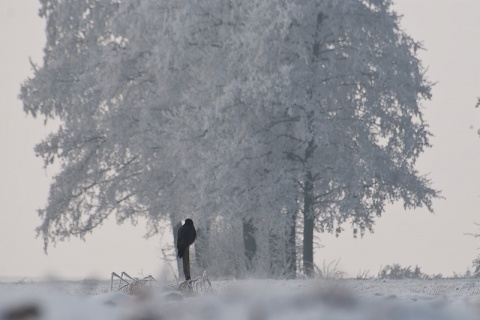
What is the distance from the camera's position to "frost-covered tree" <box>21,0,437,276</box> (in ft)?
79.2

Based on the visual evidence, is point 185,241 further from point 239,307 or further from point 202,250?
point 202,250

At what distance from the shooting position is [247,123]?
24453 millimetres

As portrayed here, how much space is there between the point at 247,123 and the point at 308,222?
123 inches

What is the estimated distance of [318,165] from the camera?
81.7 feet

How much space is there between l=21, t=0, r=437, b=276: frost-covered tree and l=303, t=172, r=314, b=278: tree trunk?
3cm

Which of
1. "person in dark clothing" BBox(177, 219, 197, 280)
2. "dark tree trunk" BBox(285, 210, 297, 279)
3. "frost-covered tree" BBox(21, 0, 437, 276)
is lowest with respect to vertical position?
"person in dark clothing" BBox(177, 219, 197, 280)

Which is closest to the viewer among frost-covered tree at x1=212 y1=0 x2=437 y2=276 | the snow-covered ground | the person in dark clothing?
the snow-covered ground

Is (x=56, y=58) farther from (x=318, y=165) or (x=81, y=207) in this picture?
(x=318, y=165)

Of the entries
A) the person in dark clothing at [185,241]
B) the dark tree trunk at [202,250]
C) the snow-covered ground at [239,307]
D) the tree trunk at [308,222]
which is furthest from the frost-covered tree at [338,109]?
the snow-covered ground at [239,307]

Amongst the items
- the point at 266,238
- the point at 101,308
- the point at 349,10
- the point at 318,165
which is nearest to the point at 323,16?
the point at 349,10

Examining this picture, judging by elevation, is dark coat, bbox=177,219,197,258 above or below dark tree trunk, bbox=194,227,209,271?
below

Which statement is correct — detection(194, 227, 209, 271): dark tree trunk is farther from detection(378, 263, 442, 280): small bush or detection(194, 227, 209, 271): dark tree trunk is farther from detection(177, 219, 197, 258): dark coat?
detection(177, 219, 197, 258): dark coat

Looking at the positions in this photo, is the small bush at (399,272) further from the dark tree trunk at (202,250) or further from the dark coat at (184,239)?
the dark coat at (184,239)

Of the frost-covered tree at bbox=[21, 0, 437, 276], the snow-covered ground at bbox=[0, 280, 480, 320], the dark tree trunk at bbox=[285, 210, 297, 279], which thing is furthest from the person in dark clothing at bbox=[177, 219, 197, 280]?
the dark tree trunk at bbox=[285, 210, 297, 279]
